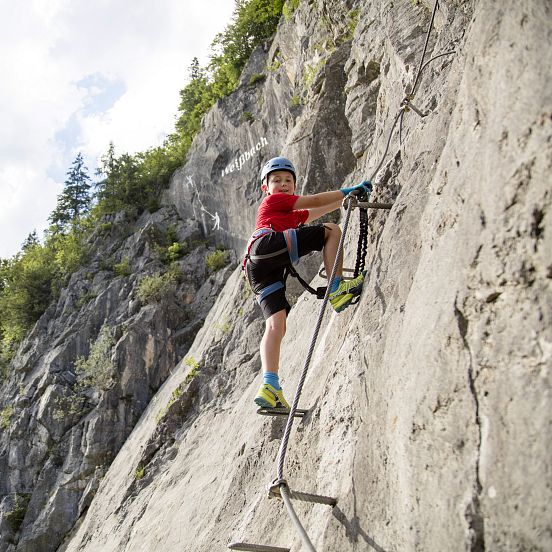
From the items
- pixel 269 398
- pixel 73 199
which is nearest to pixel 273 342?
pixel 269 398

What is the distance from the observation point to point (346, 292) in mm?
4676

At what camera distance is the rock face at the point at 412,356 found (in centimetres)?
226

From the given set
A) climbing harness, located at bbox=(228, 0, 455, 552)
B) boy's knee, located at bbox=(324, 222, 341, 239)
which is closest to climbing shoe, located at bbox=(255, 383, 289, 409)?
climbing harness, located at bbox=(228, 0, 455, 552)

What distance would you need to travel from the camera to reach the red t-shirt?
17.9 feet

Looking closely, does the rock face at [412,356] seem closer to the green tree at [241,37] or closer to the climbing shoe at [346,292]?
the climbing shoe at [346,292]

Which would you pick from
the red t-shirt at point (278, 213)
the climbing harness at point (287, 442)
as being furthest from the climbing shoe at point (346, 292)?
the red t-shirt at point (278, 213)

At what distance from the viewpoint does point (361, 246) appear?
514 cm

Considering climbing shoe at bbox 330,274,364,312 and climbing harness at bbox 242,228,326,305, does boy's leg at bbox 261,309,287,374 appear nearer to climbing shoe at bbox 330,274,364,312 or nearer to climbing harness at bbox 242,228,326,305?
climbing harness at bbox 242,228,326,305

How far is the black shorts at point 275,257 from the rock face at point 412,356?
0.54 meters

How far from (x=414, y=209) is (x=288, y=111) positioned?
441 inches

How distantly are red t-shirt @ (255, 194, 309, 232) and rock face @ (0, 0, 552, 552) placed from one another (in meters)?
0.82

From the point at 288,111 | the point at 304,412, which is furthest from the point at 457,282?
the point at 288,111

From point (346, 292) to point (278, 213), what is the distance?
1281mm

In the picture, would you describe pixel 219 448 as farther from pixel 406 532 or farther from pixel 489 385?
pixel 489 385
